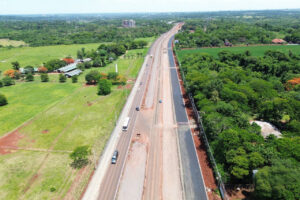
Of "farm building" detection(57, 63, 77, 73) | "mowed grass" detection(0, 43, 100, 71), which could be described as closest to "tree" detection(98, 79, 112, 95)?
"farm building" detection(57, 63, 77, 73)

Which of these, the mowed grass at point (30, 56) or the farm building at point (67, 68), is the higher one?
the mowed grass at point (30, 56)

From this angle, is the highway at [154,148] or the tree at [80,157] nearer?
the highway at [154,148]

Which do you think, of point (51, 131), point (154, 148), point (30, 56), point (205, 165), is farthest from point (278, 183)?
point (30, 56)

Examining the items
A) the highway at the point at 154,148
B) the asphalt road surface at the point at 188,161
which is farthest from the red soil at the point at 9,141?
the asphalt road surface at the point at 188,161

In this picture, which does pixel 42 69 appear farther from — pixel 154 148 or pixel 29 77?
pixel 154 148

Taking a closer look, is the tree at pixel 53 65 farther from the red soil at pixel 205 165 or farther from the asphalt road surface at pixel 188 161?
the red soil at pixel 205 165

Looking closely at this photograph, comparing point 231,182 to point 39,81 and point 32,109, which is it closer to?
point 32,109
